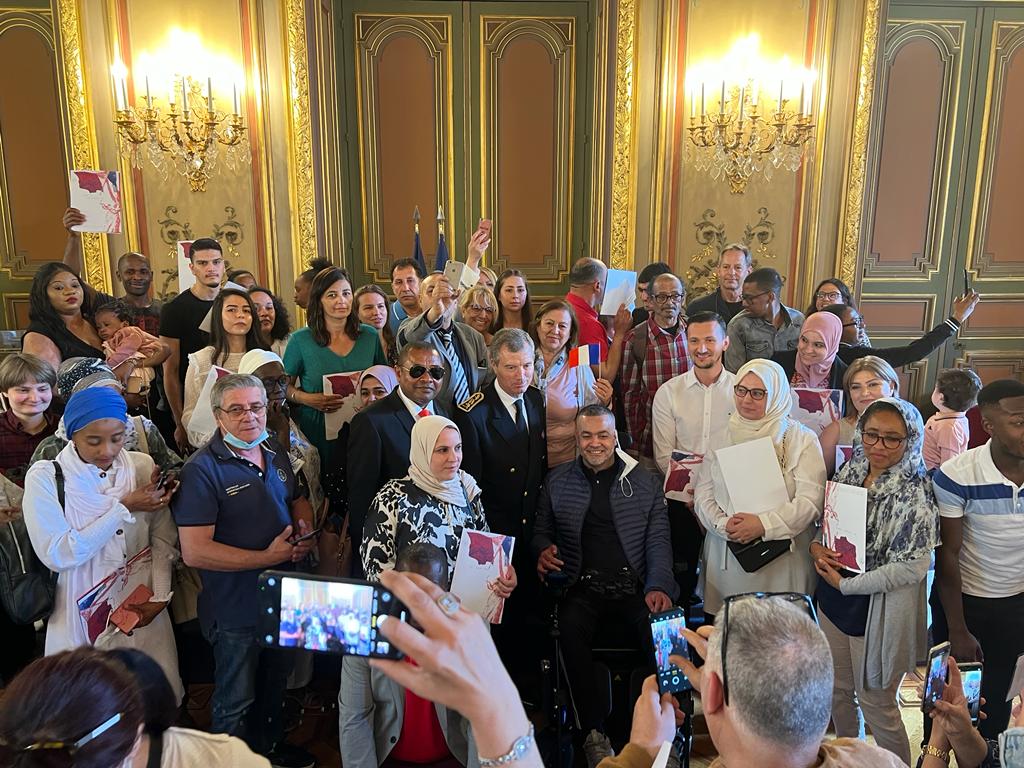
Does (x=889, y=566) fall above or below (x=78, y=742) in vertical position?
below

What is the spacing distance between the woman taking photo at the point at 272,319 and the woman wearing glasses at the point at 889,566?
2561 millimetres

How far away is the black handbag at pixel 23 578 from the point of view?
2115mm

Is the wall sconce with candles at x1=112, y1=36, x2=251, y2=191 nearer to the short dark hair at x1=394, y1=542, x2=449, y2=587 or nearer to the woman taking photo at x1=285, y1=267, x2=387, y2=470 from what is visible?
the woman taking photo at x1=285, y1=267, x2=387, y2=470

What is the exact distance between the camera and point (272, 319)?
3.46m

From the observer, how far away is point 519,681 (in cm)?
294

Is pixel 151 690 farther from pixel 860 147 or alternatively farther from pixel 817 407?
pixel 860 147

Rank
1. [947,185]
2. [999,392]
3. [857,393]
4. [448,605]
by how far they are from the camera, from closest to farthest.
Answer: [448,605]
[999,392]
[857,393]
[947,185]

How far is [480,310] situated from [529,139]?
2.80m

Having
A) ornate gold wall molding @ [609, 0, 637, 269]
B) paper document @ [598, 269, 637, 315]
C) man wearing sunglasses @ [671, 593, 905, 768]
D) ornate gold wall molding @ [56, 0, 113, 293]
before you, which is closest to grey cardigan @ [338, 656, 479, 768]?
man wearing sunglasses @ [671, 593, 905, 768]

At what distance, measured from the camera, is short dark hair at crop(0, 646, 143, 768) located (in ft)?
3.33

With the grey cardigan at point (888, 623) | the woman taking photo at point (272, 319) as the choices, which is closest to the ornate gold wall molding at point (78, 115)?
the woman taking photo at point (272, 319)

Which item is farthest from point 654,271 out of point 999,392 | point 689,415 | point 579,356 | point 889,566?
point 889,566

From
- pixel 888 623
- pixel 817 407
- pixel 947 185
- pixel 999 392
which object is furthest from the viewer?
pixel 947 185

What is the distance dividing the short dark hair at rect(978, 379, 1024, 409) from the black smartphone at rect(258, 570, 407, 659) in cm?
189
